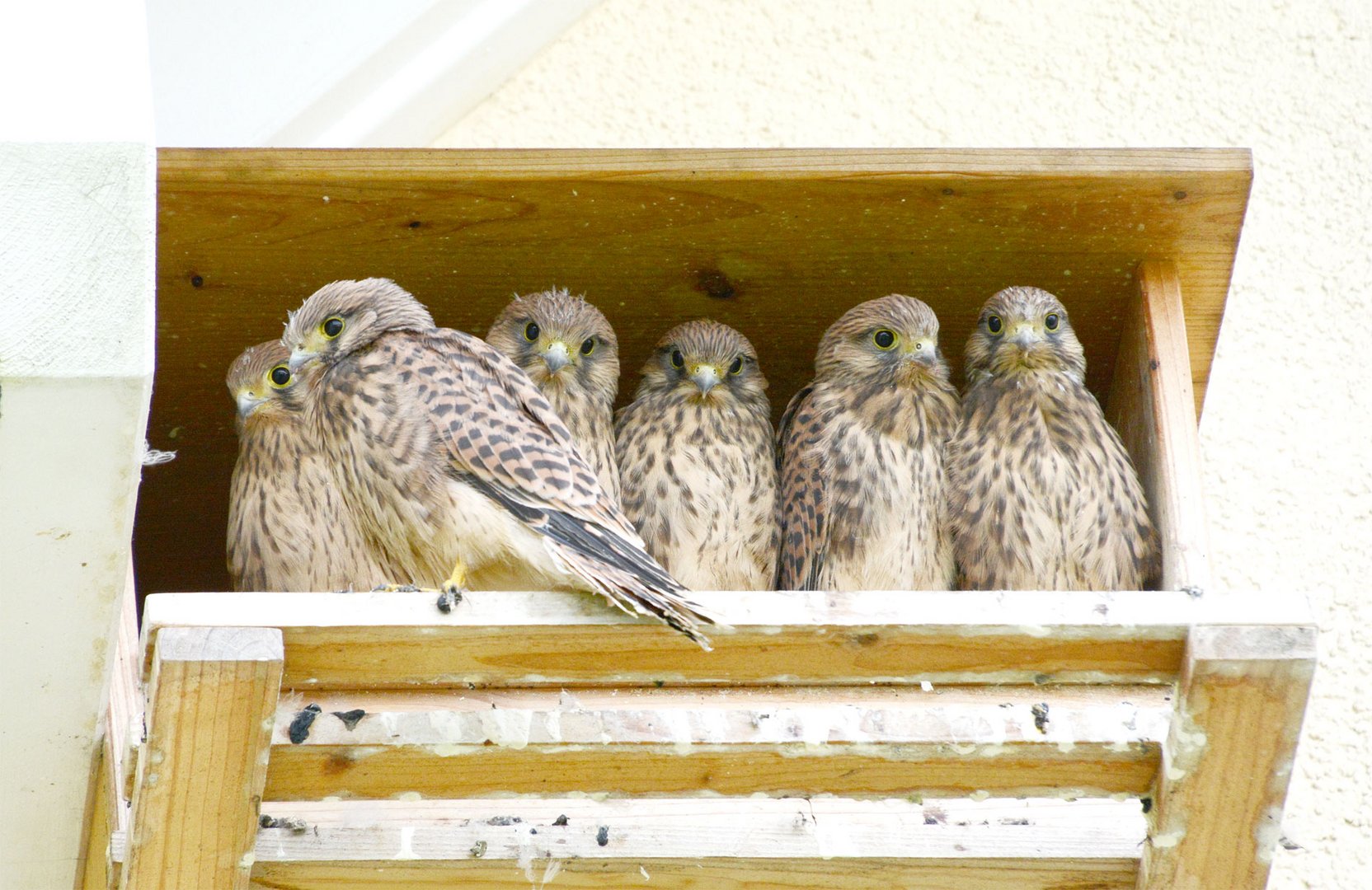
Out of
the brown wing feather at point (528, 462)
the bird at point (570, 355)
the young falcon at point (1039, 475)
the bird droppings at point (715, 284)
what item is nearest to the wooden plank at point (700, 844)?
the brown wing feather at point (528, 462)

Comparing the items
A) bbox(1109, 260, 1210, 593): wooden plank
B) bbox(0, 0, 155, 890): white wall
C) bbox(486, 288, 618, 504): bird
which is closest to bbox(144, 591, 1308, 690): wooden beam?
bbox(0, 0, 155, 890): white wall

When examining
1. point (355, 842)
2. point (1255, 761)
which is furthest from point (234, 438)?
point (1255, 761)

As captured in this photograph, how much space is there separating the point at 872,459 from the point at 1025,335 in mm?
343

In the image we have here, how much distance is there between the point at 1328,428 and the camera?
13.9 ft

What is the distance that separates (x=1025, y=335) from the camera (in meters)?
3.08

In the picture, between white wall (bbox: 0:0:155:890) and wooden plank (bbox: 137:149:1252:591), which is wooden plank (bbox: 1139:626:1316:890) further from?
white wall (bbox: 0:0:155:890)

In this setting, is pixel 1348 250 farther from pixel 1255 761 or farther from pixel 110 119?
pixel 110 119

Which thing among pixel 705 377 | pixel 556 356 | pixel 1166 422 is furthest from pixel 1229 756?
pixel 556 356

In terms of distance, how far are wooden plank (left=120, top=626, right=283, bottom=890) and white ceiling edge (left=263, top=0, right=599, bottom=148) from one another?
2236mm

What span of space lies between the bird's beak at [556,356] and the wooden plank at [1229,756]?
140 centimetres

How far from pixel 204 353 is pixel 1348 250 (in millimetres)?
2786

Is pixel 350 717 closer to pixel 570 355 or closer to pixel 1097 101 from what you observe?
pixel 570 355

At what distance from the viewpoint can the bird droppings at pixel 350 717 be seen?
2127 mm

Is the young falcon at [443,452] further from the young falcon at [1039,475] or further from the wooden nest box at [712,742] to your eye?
the young falcon at [1039,475]
